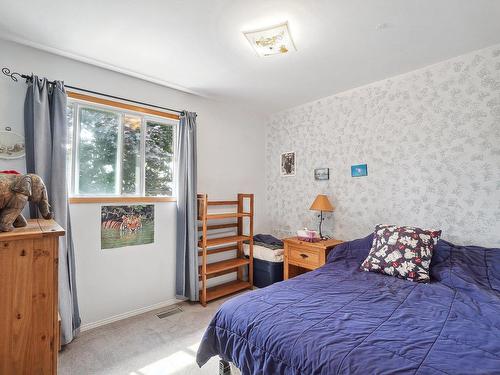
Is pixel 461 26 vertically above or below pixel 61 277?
above

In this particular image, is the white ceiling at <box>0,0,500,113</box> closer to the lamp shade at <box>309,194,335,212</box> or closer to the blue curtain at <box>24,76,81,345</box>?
the blue curtain at <box>24,76,81,345</box>

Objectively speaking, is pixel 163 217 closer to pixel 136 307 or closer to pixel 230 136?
pixel 136 307

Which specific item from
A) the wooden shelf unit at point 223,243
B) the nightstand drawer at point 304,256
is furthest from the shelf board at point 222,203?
the nightstand drawer at point 304,256

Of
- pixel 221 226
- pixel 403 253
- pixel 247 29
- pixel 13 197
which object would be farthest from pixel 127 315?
pixel 247 29

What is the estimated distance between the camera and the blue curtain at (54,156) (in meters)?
2.04

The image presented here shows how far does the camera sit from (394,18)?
1770 mm

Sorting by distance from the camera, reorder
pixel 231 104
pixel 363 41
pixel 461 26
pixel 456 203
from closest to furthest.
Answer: pixel 461 26, pixel 363 41, pixel 456 203, pixel 231 104

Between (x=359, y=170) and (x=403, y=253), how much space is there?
114cm

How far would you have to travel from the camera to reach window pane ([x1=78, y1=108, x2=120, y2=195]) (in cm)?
243

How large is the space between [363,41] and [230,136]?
197 centimetres

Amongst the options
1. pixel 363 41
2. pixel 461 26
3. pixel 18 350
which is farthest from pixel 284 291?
pixel 461 26

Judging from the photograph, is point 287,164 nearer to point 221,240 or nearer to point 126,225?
point 221,240

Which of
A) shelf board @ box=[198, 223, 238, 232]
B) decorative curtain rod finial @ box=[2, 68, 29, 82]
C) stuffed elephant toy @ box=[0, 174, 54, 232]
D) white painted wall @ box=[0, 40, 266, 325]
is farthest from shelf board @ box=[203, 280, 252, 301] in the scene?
decorative curtain rod finial @ box=[2, 68, 29, 82]

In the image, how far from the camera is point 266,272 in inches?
128
